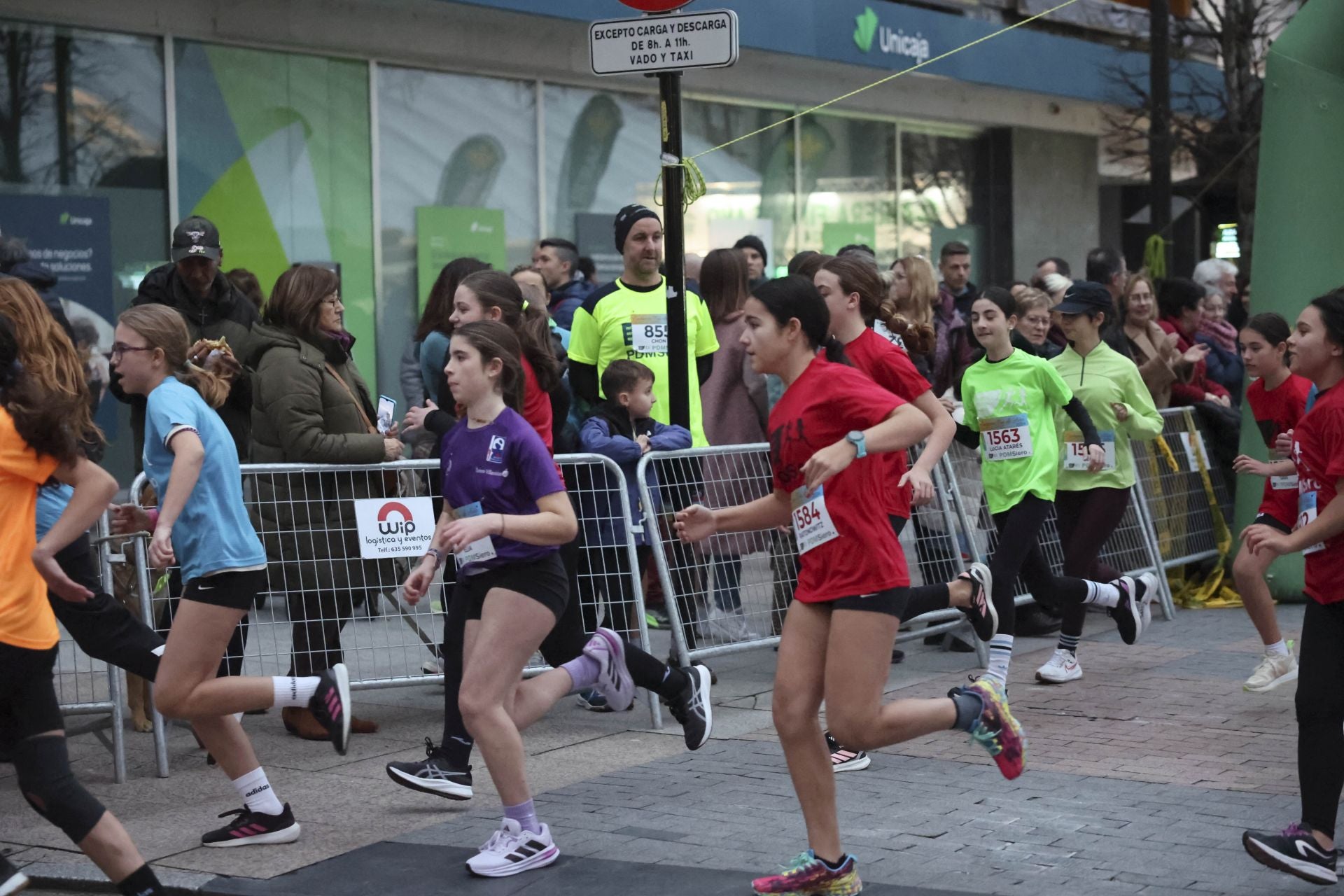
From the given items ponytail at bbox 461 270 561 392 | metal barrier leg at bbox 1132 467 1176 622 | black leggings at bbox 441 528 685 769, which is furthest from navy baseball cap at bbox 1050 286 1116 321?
black leggings at bbox 441 528 685 769

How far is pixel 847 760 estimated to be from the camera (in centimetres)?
675

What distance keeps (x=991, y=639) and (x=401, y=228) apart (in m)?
7.89

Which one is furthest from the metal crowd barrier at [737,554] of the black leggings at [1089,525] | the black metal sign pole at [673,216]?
the black metal sign pole at [673,216]

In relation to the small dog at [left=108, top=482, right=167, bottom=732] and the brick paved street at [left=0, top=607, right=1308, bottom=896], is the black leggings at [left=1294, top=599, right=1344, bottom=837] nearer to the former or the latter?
the brick paved street at [left=0, top=607, right=1308, bottom=896]

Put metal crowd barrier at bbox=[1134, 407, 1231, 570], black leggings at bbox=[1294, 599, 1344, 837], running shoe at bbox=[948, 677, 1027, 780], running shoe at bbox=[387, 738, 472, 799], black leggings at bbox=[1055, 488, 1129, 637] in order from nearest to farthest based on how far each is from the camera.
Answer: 1. black leggings at bbox=[1294, 599, 1344, 837]
2. running shoe at bbox=[948, 677, 1027, 780]
3. running shoe at bbox=[387, 738, 472, 799]
4. black leggings at bbox=[1055, 488, 1129, 637]
5. metal crowd barrier at bbox=[1134, 407, 1231, 570]

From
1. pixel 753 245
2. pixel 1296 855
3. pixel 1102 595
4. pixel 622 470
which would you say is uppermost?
pixel 753 245

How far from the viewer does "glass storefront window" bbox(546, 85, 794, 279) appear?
51.6ft

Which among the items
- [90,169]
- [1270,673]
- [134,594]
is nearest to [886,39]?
[90,169]

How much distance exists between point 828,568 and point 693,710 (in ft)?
5.30

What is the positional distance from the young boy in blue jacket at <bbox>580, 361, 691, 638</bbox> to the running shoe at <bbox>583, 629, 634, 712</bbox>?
1.41 m

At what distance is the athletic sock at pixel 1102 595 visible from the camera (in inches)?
332

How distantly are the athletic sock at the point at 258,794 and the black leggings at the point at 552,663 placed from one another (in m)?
0.66

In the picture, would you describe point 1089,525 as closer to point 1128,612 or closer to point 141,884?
point 1128,612

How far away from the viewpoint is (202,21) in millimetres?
12641
